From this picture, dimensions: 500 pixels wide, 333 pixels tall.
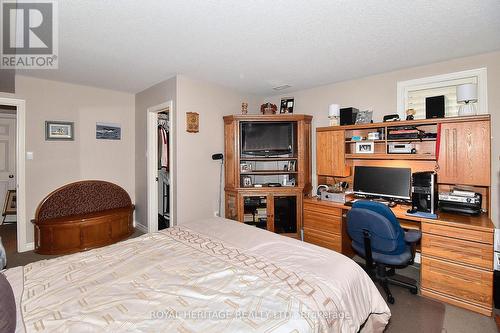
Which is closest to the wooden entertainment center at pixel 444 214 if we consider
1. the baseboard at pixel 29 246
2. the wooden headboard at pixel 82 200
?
the wooden headboard at pixel 82 200

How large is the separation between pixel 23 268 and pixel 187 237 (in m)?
1.00

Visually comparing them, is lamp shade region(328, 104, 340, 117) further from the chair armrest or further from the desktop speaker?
the chair armrest

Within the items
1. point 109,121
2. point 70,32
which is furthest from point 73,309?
point 109,121

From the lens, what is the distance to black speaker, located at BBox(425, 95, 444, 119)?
2.51m

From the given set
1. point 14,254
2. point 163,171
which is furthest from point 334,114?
point 14,254

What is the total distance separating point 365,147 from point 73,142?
Answer: 13.7 ft

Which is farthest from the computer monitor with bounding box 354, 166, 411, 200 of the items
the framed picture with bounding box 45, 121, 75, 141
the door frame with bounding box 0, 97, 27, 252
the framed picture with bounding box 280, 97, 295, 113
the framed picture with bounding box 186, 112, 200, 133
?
the door frame with bounding box 0, 97, 27, 252

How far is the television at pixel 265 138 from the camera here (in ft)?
11.8

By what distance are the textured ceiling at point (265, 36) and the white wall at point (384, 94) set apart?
15 centimetres

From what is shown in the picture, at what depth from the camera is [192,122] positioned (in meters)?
3.23

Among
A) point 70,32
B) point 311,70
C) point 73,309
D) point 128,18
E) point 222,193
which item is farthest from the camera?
point 222,193

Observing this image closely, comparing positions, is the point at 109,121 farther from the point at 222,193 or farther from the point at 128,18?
the point at 128,18

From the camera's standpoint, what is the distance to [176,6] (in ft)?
5.46

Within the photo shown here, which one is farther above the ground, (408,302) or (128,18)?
(128,18)
